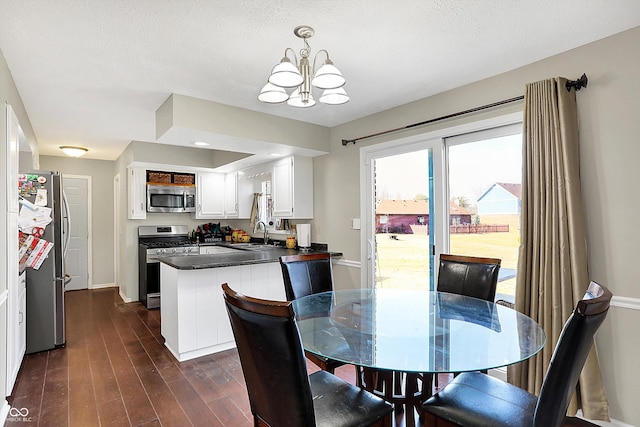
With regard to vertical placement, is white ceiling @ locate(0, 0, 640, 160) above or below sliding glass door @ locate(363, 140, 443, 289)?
above

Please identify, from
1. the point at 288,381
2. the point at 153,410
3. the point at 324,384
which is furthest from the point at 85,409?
the point at 288,381

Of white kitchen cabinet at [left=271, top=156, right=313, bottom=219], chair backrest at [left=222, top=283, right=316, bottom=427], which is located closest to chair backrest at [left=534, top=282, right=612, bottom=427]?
chair backrest at [left=222, top=283, right=316, bottom=427]

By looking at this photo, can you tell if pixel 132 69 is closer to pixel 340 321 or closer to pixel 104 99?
pixel 104 99

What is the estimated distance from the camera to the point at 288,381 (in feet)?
3.95

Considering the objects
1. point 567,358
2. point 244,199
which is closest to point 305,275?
point 567,358

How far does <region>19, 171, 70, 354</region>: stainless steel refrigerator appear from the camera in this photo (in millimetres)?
3320

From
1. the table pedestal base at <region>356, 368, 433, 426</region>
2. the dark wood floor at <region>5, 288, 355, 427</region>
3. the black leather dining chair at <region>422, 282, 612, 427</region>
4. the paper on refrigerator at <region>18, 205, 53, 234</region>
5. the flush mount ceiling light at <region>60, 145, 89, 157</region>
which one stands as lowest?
the dark wood floor at <region>5, 288, 355, 427</region>

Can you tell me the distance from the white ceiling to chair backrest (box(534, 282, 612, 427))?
157cm

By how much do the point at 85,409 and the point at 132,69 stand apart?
95.1 inches

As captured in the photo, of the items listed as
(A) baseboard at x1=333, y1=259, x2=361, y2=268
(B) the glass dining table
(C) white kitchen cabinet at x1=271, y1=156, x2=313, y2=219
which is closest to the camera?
(B) the glass dining table

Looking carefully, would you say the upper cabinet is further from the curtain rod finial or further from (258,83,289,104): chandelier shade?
the curtain rod finial

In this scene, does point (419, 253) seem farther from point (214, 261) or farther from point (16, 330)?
point (16, 330)

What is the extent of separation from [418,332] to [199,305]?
230cm

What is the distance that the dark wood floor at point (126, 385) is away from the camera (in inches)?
88.5
